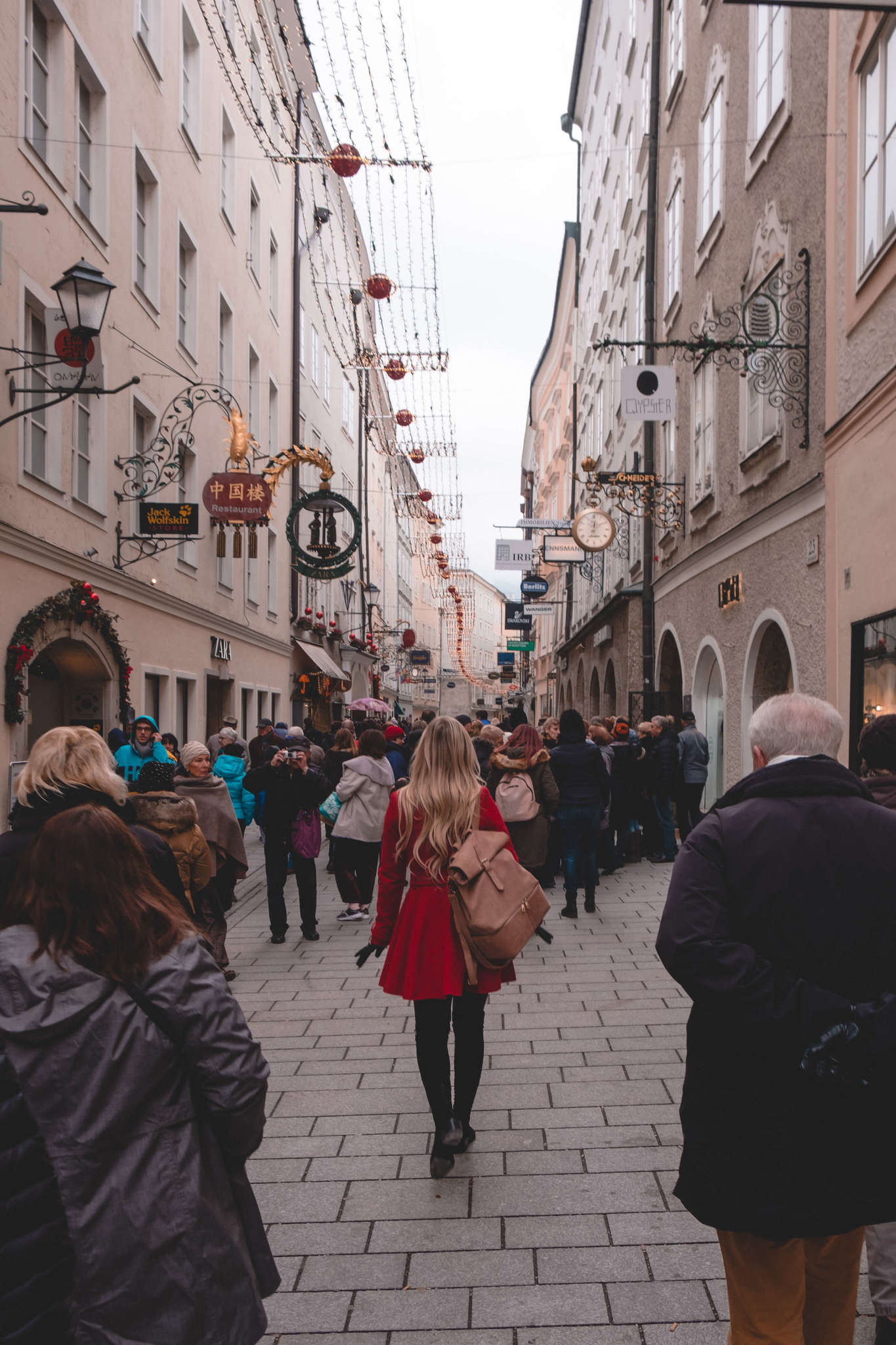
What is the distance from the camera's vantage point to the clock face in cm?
1912

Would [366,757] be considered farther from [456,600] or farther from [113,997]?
[456,600]

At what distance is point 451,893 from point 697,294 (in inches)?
567

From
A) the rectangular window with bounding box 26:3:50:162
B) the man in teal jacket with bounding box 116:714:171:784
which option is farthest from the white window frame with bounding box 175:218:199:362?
the man in teal jacket with bounding box 116:714:171:784

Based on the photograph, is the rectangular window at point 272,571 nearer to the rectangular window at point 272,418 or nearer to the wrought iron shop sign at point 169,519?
the rectangular window at point 272,418

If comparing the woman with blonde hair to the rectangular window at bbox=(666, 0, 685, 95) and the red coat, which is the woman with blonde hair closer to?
the red coat

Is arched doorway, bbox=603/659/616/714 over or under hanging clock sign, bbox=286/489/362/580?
under

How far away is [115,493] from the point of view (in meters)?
13.9

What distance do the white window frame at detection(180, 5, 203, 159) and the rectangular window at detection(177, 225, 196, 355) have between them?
1612 mm

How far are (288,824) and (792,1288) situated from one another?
7061 mm

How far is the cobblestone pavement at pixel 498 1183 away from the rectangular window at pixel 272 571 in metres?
19.4

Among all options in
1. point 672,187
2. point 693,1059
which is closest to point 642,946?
point 693,1059

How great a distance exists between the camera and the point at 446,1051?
14.6 feet

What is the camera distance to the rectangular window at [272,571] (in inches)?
1017

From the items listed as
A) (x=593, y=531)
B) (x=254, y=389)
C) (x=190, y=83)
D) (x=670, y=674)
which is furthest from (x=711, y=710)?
(x=190, y=83)
